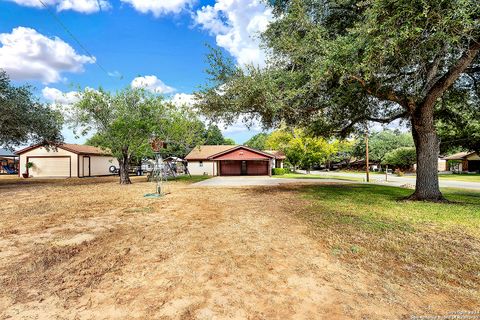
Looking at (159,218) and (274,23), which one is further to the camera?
(274,23)

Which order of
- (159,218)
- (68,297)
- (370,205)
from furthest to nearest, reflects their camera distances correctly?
(370,205)
(159,218)
(68,297)

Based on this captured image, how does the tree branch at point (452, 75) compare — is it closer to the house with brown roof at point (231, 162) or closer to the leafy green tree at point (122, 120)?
the leafy green tree at point (122, 120)

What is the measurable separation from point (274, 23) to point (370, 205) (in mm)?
7997

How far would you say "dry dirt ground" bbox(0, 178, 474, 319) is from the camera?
2.88 metres

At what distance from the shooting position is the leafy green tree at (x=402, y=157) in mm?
46781

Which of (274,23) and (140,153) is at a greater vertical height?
(274,23)

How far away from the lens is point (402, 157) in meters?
47.9

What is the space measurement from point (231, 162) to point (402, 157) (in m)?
32.4

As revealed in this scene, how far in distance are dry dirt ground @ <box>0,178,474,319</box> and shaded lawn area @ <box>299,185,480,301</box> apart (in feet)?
1.22

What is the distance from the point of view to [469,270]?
12.7 feet

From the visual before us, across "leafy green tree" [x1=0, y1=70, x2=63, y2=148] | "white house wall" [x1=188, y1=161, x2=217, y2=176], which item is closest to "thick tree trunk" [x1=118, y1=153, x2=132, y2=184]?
"leafy green tree" [x1=0, y1=70, x2=63, y2=148]

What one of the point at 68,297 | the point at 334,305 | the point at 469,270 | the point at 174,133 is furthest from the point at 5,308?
the point at 174,133

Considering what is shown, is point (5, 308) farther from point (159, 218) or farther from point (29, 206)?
point (29, 206)

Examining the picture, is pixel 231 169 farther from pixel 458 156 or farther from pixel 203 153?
pixel 458 156
